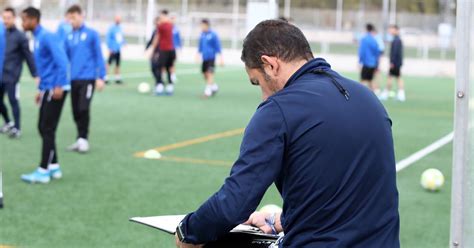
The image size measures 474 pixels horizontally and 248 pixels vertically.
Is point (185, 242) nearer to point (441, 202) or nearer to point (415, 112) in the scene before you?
point (441, 202)

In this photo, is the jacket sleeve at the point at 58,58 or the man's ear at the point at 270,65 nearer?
the man's ear at the point at 270,65

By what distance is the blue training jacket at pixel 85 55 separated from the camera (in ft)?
39.1

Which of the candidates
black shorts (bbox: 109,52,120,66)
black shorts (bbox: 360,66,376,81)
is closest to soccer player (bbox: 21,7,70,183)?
black shorts (bbox: 360,66,376,81)

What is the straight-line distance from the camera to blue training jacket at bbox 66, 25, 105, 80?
470 inches

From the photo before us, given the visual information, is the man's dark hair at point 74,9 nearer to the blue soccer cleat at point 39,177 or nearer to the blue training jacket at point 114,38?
the blue soccer cleat at point 39,177

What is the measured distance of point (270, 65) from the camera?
10.9 ft

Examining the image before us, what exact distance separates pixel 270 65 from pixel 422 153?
10137mm

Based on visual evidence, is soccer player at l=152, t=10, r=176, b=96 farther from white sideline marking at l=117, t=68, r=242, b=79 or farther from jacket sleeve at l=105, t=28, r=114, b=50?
white sideline marking at l=117, t=68, r=242, b=79

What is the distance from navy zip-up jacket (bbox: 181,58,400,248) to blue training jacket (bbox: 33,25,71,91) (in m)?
6.82

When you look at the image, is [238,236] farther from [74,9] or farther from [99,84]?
[74,9]

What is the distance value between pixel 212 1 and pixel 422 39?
14589mm

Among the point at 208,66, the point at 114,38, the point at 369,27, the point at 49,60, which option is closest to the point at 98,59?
the point at 49,60

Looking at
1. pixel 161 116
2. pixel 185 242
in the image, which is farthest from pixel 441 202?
pixel 161 116

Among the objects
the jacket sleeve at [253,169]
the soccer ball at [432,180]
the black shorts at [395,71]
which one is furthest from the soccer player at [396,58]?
the jacket sleeve at [253,169]
